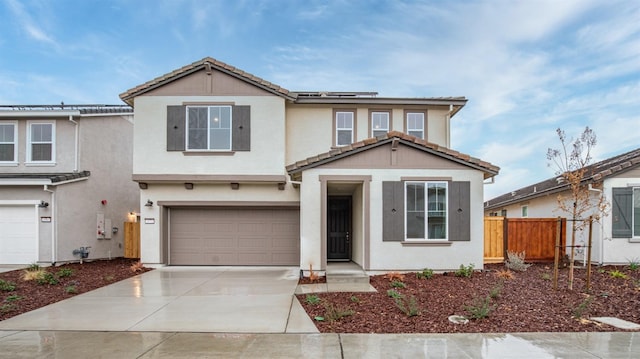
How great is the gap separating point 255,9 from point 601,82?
640 inches

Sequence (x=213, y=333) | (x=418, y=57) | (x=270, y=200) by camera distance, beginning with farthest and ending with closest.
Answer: (x=418, y=57) < (x=270, y=200) < (x=213, y=333)

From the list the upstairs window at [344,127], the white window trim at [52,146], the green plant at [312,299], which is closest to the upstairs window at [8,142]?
the white window trim at [52,146]

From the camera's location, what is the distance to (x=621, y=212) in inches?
448

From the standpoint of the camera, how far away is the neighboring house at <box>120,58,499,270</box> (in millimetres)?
9992

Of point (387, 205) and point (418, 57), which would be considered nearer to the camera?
point (387, 205)

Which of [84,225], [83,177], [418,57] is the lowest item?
[84,225]

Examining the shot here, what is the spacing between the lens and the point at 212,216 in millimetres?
12430

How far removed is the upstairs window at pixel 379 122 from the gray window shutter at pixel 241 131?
4355mm

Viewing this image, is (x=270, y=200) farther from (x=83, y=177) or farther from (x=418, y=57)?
(x=418, y=57)

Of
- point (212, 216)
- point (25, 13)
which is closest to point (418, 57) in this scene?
point (212, 216)

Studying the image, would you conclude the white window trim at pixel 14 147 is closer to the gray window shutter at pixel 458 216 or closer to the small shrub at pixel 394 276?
the small shrub at pixel 394 276

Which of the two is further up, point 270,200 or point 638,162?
point 638,162

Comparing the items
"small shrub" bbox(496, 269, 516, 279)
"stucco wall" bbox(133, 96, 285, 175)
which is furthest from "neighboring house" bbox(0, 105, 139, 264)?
"small shrub" bbox(496, 269, 516, 279)

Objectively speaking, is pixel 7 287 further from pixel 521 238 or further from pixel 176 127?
pixel 521 238
